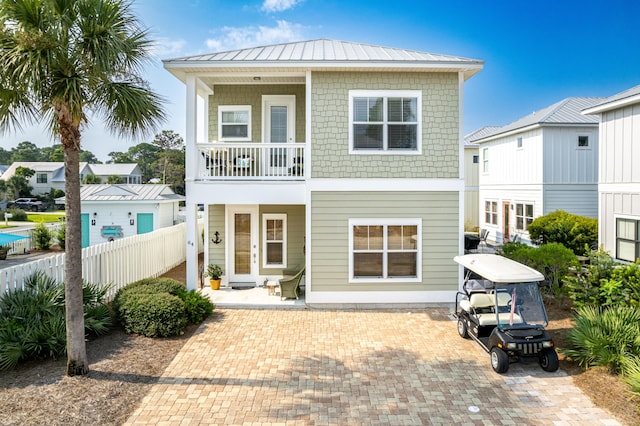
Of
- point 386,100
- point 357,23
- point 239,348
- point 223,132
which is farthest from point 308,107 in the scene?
point 357,23

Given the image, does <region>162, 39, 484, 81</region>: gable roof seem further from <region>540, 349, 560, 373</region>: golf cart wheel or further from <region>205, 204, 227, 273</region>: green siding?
<region>540, 349, 560, 373</region>: golf cart wheel

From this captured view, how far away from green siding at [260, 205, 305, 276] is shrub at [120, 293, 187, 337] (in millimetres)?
4487

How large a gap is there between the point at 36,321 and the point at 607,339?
9840 millimetres

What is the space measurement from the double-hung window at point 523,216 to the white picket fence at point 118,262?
55.4 ft

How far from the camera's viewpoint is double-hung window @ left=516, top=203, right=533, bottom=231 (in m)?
20.0

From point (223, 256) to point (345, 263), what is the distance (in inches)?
172

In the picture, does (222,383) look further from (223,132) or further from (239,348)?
(223,132)

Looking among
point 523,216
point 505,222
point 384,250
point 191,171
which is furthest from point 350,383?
point 505,222

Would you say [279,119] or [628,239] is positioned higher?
[279,119]

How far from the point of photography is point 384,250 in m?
10.8

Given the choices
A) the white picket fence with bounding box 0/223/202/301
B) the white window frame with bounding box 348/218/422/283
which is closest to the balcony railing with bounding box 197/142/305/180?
A: the white window frame with bounding box 348/218/422/283

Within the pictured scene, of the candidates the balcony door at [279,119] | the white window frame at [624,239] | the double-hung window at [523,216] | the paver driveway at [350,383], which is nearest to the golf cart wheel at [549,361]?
the paver driveway at [350,383]

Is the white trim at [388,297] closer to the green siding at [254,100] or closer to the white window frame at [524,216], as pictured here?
the green siding at [254,100]

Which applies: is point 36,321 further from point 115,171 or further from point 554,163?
point 115,171
